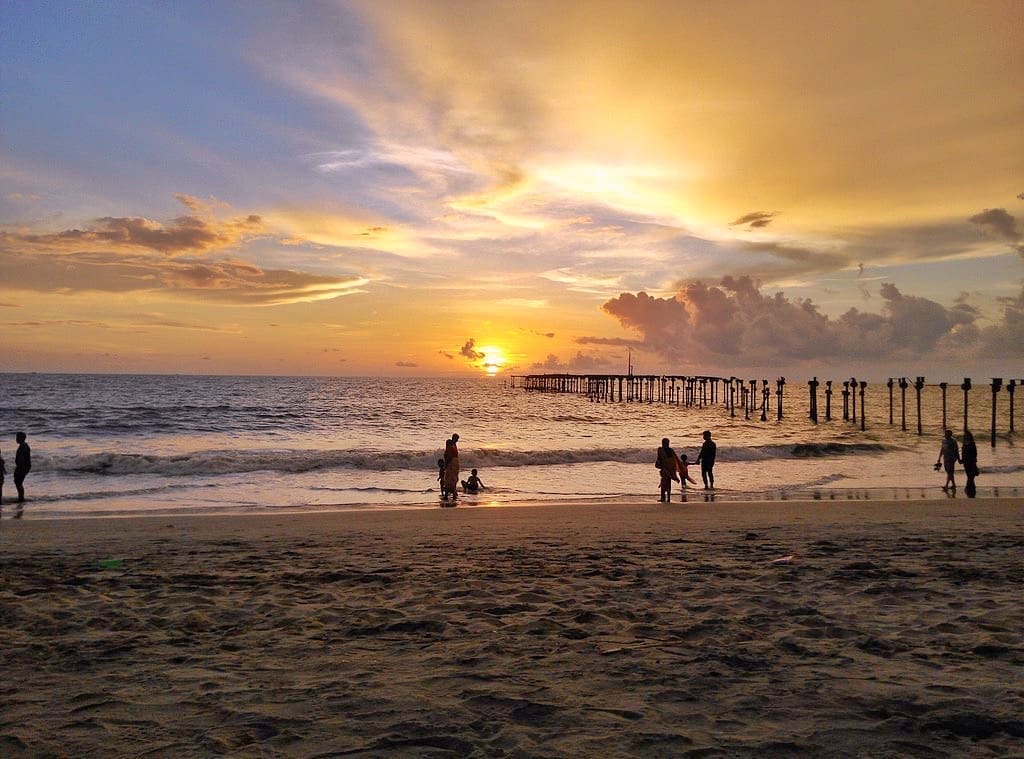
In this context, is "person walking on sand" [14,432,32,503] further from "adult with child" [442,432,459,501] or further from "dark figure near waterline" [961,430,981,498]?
"dark figure near waterline" [961,430,981,498]

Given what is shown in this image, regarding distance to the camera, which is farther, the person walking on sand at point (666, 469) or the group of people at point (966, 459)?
the group of people at point (966, 459)

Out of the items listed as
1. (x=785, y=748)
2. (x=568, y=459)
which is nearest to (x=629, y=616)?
(x=785, y=748)

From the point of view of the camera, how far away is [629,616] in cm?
656

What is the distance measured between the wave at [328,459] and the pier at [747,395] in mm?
16706

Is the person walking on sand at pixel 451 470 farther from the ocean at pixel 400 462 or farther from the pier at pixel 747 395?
the pier at pixel 747 395

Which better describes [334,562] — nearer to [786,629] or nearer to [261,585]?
[261,585]

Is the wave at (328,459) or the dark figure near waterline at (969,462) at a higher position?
the dark figure near waterline at (969,462)

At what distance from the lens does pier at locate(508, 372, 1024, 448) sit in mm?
53812

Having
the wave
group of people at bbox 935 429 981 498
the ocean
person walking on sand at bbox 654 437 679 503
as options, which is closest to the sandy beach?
person walking on sand at bbox 654 437 679 503

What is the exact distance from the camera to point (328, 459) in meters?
29.8

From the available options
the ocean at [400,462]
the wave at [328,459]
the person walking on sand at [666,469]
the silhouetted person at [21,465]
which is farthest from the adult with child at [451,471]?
the silhouetted person at [21,465]

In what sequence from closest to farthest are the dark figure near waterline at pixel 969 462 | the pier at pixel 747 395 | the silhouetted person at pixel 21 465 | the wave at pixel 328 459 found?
the silhouetted person at pixel 21 465, the dark figure near waterline at pixel 969 462, the wave at pixel 328 459, the pier at pixel 747 395

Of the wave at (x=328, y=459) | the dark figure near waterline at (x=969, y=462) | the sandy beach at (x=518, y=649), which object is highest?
the dark figure near waterline at (x=969, y=462)

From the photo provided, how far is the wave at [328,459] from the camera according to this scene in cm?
2734
